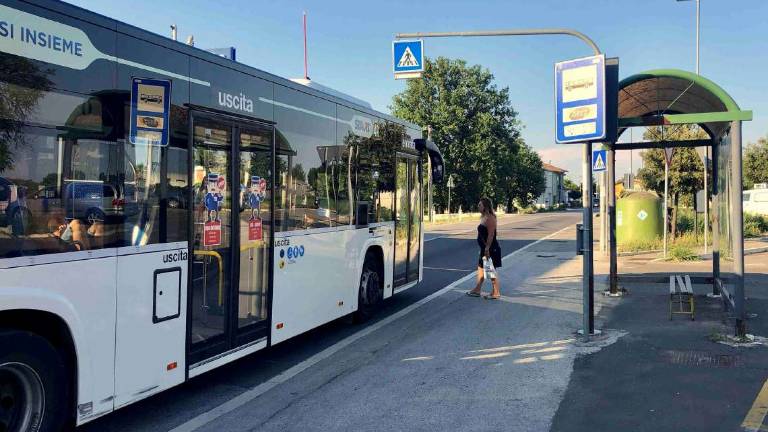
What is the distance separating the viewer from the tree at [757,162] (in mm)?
49375

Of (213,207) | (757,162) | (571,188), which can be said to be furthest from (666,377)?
(571,188)

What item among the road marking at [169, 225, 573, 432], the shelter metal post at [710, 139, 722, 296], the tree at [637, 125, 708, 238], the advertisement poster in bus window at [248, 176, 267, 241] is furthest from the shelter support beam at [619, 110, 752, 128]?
the tree at [637, 125, 708, 238]

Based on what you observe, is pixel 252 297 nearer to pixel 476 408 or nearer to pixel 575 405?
pixel 476 408

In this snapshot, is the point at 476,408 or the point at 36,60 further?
the point at 476,408

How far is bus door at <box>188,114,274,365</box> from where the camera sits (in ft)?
17.3

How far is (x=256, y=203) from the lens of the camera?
6.04 m

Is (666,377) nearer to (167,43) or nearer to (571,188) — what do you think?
(167,43)

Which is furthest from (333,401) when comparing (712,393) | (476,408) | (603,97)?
(603,97)

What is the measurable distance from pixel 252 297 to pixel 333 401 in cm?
139

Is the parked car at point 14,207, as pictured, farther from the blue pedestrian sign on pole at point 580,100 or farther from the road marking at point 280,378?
the blue pedestrian sign on pole at point 580,100

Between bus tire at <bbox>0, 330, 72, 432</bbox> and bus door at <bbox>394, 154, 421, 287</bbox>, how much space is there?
6.34 metres

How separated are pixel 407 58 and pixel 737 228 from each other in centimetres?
862

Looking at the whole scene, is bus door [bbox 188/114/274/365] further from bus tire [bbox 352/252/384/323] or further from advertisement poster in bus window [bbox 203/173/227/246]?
bus tire [bbox 352/252/384/323]

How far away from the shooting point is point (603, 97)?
7.27m
